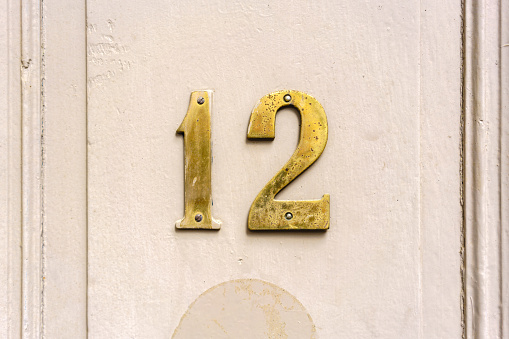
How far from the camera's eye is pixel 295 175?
0.46m

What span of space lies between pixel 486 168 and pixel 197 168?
0.41 meters

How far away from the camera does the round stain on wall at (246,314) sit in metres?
0.48

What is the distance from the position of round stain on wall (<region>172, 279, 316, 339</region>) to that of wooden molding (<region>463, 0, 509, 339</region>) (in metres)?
0.24

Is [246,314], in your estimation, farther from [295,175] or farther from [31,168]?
[31,168]

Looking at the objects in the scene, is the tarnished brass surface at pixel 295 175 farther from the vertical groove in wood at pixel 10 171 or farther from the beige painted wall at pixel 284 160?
the vertical groove in wood at pixel 10 171

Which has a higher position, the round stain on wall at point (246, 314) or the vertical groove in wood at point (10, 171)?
A: the vertical groove in wood at point (10, 171)

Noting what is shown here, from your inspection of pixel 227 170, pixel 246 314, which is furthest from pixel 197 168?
pixel 246 314

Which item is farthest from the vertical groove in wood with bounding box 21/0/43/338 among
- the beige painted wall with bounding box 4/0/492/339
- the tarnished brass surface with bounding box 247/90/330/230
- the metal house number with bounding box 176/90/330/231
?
the tarnished brass surface with bounding box 247/90/330/230

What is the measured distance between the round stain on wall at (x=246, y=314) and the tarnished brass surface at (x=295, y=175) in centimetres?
10

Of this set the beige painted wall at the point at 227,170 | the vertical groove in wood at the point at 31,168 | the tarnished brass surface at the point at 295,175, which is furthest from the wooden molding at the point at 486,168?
the vertical groove in wood at the point at 31,168

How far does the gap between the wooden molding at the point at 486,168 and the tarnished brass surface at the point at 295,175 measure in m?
0.21

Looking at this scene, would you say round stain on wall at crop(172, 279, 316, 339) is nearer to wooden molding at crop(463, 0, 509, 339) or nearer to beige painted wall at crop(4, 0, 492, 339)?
beige painted wall at crop(4, 0, 492, 339)

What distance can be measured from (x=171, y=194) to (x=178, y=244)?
0.07 meters

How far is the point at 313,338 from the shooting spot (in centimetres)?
48
